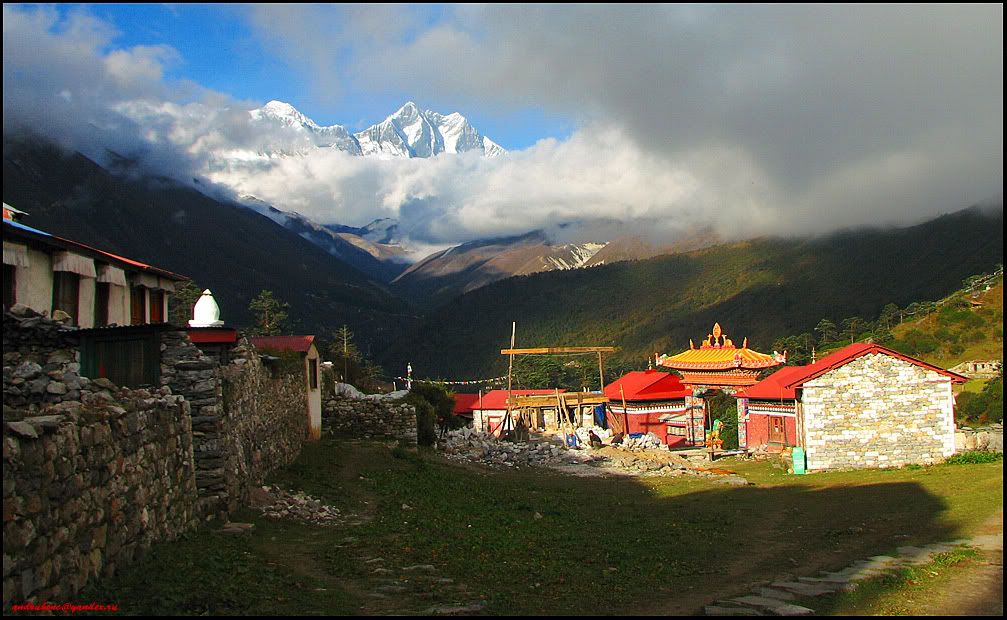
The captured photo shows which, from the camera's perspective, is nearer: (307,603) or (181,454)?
(307,603)

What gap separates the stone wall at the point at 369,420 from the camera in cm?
2928

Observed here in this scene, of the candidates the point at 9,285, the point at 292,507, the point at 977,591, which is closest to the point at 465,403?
the point at 9,285

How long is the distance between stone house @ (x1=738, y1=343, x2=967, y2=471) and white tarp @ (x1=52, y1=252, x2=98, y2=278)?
21594 millimetres

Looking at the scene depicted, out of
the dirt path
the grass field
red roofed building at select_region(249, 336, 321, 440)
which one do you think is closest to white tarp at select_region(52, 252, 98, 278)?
red roofed building at select_region(249, 336, 321, 440)

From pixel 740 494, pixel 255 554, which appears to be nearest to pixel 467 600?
pixel 255 554

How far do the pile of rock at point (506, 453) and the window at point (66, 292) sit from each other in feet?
45.5

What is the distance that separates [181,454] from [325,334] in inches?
4818

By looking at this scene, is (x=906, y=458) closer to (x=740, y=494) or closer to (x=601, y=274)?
(x=740, y=494)

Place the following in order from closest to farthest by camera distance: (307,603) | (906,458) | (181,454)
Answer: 1. (307,603)
2. (181,454)
3. (906,458)

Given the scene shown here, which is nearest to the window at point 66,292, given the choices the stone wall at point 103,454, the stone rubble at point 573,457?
the stone wall at point 103,454

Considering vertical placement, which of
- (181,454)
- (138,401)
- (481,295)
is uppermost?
(481,295)

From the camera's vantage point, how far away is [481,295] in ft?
584

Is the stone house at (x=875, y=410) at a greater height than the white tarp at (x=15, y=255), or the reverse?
the white tarp at (x=15, y=255)

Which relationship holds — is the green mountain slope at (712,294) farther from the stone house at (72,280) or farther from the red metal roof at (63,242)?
the red metal roof at (63,242)
